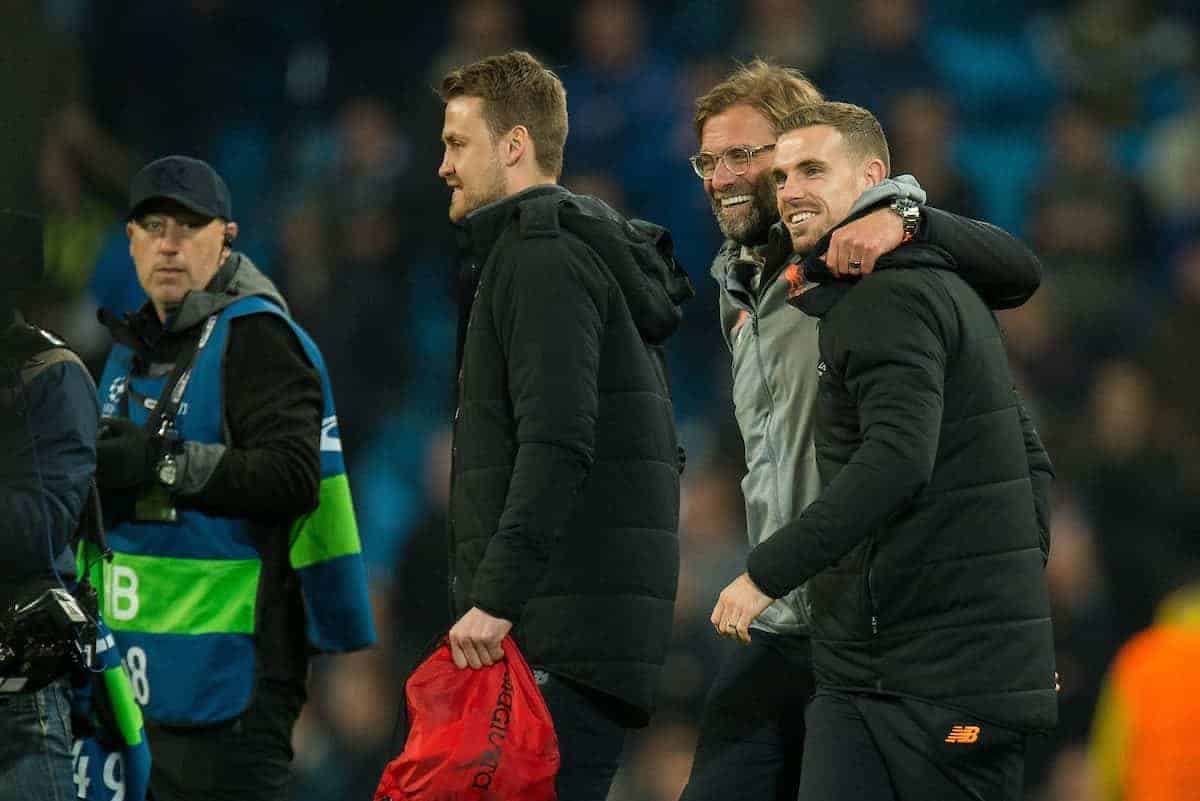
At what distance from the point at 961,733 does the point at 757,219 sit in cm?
112

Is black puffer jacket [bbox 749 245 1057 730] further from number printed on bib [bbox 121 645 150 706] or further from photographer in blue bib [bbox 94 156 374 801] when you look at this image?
number printed on bib [bbox 121 645 150 706]

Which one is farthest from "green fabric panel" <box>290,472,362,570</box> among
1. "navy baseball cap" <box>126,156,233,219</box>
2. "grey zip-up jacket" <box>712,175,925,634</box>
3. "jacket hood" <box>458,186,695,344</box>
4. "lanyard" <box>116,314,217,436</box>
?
"grey zip-up jacket" <box>712,175,925,634</box>

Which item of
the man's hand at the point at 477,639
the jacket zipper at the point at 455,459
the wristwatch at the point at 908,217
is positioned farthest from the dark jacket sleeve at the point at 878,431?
the jacket zipper at the point at 455,459

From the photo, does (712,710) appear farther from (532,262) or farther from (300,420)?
(300,420)

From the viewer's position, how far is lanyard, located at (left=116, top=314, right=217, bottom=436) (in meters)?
3.98

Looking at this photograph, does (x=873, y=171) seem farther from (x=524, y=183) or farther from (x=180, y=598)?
Result: (x=180, y=598)

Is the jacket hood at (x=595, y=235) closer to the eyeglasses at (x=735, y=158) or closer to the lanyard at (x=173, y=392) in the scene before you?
the eyeglasses at (x=735, y=158)

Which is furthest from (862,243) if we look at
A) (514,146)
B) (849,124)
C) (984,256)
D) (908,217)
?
(514,146)

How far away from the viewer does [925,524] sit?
2791 mm

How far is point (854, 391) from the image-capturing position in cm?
283

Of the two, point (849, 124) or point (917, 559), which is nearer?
point (917, 559)

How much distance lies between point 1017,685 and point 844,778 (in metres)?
0.29

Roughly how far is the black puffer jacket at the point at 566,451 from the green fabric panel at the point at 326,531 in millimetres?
984

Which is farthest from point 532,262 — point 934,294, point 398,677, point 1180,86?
point 1180,86
